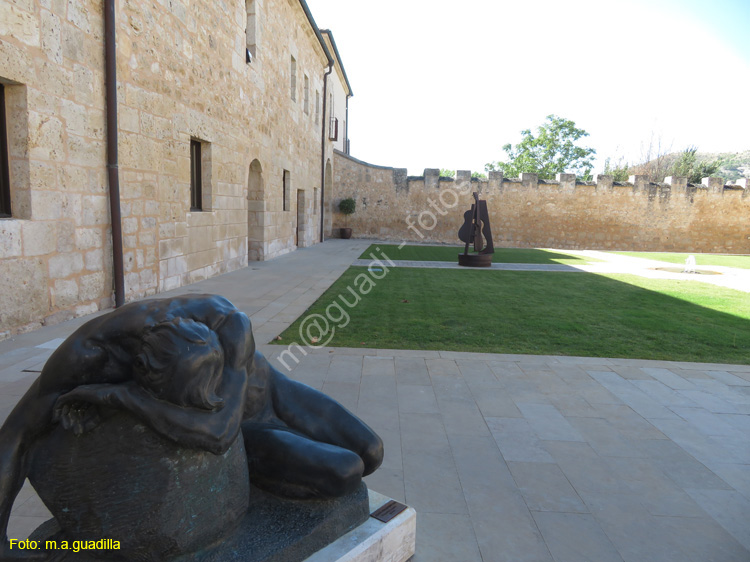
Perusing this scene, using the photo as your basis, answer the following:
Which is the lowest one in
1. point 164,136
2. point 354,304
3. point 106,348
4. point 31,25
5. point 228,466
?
point 354,304

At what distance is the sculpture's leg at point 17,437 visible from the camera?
1232 mm

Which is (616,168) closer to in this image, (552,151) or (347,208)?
(552,151)

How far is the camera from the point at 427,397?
144 inches

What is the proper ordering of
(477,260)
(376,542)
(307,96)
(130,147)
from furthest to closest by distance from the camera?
(307,96) → (477,260) → (130,147) → (376,542)

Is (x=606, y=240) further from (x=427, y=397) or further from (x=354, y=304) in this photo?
(x=427, y=397)

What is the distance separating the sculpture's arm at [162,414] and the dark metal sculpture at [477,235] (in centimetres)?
1203

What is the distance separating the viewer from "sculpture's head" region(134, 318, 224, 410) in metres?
1.17

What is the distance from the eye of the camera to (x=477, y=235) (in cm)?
1336

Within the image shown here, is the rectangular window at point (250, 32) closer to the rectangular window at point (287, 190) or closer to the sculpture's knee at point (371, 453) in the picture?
the rectangular window at point (287, 190)

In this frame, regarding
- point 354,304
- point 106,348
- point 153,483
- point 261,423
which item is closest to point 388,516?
point 261,423

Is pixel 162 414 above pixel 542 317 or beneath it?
above

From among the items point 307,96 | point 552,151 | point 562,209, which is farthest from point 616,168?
point 307,96

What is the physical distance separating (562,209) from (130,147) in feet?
64.7

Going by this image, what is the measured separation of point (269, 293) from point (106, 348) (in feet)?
22.0
